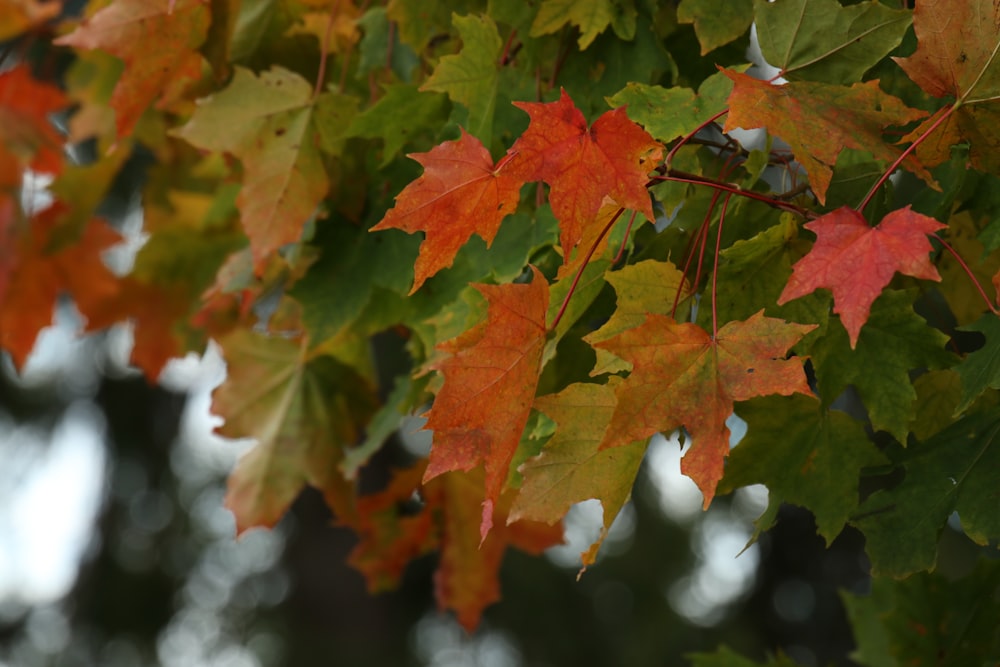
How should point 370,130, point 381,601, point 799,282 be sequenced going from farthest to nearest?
1. point 381,601
2. point 370,130
3. point 799,282

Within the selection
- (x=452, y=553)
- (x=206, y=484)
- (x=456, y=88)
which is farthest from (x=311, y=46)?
(x=206, y=484)

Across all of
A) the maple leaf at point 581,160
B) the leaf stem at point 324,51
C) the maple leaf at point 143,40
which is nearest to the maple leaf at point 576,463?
the maple leaf at point 581,160

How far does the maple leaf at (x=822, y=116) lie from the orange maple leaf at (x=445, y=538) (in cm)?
90

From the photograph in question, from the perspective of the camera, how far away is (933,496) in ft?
2.79

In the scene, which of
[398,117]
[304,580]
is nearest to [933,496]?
[398,117]

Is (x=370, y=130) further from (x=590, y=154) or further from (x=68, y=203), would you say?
(x=68, y=203)

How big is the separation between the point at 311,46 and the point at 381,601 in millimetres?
3545

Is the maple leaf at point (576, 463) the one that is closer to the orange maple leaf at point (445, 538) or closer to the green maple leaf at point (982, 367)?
the green maple leaf at point (982, 367)

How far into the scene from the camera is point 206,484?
19.4ft

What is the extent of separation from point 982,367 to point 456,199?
0.42 m

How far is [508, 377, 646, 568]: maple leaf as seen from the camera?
79 cm

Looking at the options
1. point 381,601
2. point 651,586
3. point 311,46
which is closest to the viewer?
point 311,46

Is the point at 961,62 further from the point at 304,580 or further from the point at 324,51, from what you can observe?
the point at 304,580

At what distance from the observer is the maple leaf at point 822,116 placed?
2.38 feet
